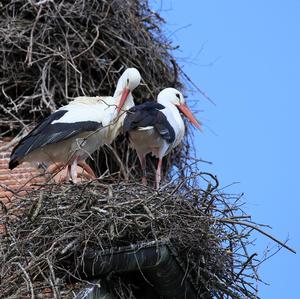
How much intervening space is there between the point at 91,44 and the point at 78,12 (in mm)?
336

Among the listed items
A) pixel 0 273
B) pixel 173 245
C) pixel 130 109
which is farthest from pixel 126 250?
pixel 130 109

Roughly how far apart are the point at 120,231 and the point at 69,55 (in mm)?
4256

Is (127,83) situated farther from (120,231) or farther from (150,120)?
(120,231)

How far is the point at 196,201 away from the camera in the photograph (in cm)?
644

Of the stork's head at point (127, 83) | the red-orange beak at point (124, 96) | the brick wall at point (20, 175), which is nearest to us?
the brick wall at point (20, 175)

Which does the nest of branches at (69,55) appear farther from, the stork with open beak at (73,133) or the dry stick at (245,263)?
the dry stick at (245,263)

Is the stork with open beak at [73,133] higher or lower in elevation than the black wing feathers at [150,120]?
lower

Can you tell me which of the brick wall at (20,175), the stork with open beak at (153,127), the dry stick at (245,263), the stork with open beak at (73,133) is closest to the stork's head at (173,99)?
the stork with open beak at (153,127)

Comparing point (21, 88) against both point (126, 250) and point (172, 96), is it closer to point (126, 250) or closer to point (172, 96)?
point (172, 96)

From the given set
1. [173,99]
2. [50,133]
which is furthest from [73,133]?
[173,99]

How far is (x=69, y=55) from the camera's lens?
1008 centimetres

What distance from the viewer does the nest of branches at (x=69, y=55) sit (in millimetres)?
10008

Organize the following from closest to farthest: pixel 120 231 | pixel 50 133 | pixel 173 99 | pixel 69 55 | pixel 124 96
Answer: pixel 120 231, pixel 50 133, pixel 124 96, pixel 173 99, pixel 69 55

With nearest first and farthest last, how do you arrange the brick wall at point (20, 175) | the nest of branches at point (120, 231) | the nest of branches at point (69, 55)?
the nest of branches at point (120, 231) → the brick wall at point (20, 175) → the nest of branches at point (69, 55)
